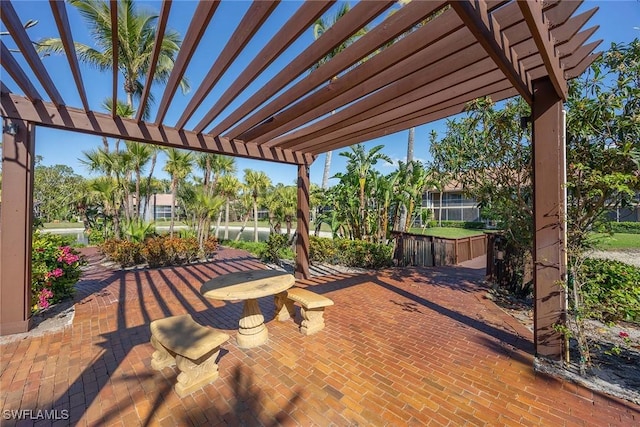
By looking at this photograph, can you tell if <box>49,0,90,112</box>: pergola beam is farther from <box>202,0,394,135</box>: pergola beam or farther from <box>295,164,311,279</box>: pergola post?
<box>295,164,311,279</box>: pergola post

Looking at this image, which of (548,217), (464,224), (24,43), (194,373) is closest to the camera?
(24,43)

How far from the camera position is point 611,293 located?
2.84 metres

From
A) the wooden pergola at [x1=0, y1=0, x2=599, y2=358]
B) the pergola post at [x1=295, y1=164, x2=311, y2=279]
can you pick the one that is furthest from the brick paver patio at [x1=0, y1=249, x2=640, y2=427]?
the pergola post at [x1=295, y1=164, x2=311, y2=279]

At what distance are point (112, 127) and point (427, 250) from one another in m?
9.33

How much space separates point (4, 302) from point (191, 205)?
854cm

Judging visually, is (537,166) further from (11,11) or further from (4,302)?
(4,302)

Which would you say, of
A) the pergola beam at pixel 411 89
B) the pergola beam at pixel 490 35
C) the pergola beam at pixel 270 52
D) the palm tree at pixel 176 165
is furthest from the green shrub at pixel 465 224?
the pergola beam at pixel 270 52

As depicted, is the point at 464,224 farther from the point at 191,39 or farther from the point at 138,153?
the point at 191,39

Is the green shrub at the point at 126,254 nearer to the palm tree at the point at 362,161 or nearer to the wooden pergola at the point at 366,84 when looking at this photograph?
the wooden pergola at the point at 366,84

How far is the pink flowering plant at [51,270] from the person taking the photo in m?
4.16

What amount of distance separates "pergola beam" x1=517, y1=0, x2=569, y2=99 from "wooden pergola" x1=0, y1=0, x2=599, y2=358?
0.04 feet

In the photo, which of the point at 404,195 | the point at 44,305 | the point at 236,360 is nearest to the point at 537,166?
the point at 236,360

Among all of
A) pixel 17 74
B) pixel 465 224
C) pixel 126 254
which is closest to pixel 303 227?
pixel 17 74

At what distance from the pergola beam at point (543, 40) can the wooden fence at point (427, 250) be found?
700 centimetres
